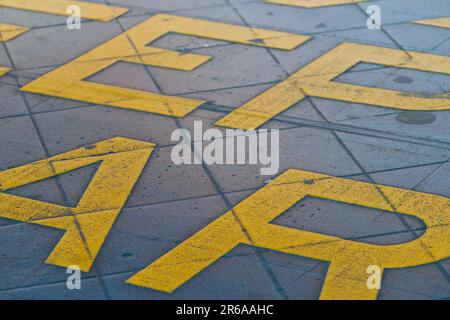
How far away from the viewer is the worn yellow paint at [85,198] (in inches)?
286

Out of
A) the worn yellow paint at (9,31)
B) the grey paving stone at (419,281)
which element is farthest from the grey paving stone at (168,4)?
the grey paving stone at (419,281)

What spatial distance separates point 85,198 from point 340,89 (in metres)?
3.47

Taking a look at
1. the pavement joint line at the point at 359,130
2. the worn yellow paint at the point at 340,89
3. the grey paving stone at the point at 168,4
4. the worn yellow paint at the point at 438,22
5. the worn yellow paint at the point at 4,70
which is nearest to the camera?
the pavement joint line at the point at 359,130

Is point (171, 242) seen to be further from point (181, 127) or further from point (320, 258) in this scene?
point (181, 127)

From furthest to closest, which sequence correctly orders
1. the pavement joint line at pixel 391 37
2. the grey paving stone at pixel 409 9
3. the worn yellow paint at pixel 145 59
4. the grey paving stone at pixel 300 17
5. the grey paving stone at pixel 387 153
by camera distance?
the grey paving stone at pixel 409 9
the grey paving stone at pixel 300 17
the pavement joint line at pixel 391 37
the worn yellow paint at pixel 145 59
the grey paving stone at pixel 387 153

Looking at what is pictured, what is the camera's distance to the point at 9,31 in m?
11.9

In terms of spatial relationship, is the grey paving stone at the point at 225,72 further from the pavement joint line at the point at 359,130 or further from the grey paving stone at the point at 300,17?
the grey paving stone at the point at 300,17

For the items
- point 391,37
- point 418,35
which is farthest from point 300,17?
point 418,35

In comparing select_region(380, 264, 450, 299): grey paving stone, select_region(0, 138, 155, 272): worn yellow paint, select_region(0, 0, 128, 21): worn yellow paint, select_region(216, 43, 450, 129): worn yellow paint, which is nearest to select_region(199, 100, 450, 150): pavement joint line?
select_region(216, 43, 450, 129): worn yellow paint

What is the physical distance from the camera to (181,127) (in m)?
9.20

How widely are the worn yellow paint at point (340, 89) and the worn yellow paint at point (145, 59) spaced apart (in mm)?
614

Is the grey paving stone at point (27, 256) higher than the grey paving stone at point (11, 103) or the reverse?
the reverse

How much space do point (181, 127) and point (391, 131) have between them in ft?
7.19

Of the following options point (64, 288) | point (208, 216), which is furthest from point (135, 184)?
point (64, 288)
